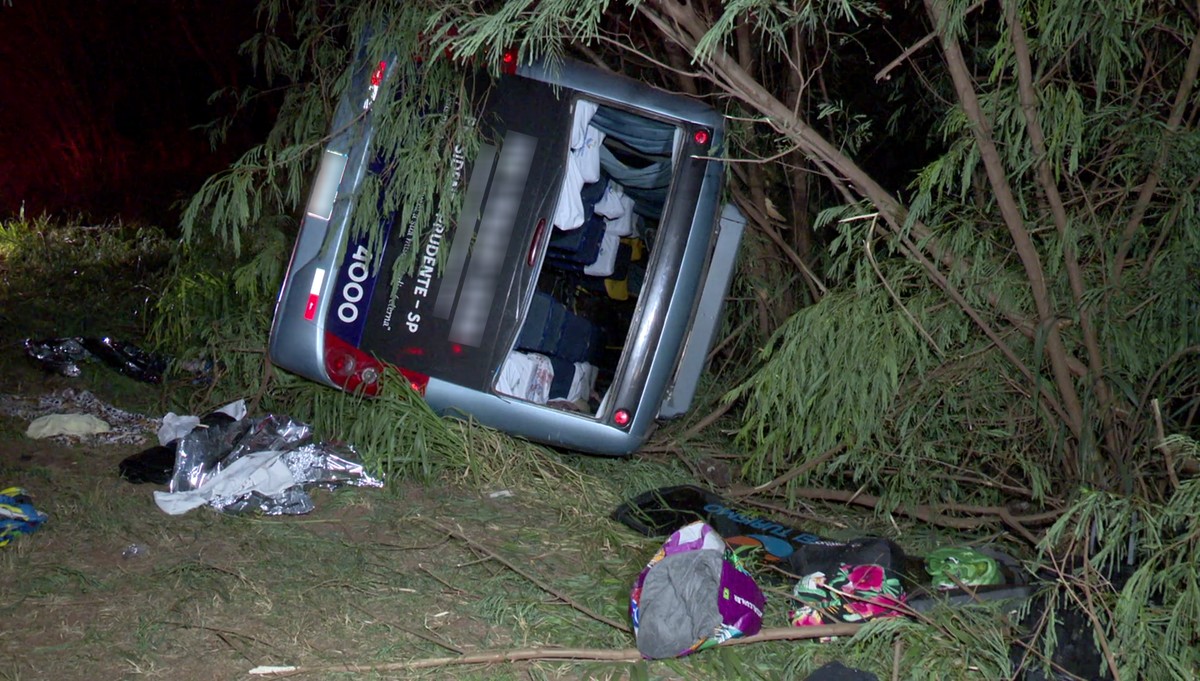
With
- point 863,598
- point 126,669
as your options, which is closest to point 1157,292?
point 863,598

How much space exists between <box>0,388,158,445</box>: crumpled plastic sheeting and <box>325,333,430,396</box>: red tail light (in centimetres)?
138

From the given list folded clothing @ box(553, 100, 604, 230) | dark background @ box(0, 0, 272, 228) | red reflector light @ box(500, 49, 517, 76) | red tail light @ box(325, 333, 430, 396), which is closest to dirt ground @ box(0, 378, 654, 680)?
red tail light @ box(325, 333, 430, 396)

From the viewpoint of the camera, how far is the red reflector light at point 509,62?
501 cm

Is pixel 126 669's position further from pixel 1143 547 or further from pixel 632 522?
pixel 1143 547

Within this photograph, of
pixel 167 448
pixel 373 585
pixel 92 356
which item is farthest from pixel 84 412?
pixel 373 585

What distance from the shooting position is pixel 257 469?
4.99 meters

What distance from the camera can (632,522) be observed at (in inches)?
190

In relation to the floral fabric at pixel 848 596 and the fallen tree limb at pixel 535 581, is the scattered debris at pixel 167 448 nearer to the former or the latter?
the fallen tree limb at pixel 535 581

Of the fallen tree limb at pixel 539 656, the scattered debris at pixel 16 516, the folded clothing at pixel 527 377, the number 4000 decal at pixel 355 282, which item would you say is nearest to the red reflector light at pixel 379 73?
the number 4000 decal at pixel 355 282

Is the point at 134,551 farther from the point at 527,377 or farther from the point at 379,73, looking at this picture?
the point at 379,73

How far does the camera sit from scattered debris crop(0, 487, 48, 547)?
14.6 feet

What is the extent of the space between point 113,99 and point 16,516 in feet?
27.6

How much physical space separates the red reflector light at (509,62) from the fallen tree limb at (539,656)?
2.73 m

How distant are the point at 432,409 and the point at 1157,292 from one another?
10.6 ft
